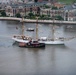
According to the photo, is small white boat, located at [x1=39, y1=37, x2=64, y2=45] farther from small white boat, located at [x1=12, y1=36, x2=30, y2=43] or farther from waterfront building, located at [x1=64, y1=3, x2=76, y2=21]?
waterfront building, located at [x1=64, y1=3, x2=76, y2=21]

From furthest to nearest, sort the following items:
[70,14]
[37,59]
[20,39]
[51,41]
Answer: [70,14] → [20,39] → [51,41] → [37,59]

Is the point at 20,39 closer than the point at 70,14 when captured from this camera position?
Yes

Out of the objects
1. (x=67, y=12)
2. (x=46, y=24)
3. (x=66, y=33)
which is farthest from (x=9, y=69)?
(x=67, y=12)

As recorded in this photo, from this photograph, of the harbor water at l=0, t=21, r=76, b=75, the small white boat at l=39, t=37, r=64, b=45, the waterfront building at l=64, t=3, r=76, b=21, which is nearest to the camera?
the harbor water at l=0, t=21, r=76, b=75

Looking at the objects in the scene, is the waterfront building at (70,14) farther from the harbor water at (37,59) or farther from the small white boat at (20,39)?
the small white boat at (20,39)

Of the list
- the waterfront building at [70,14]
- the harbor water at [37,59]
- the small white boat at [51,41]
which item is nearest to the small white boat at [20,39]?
the harbor water at [37,59]

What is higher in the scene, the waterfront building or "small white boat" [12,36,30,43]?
the waterfront building

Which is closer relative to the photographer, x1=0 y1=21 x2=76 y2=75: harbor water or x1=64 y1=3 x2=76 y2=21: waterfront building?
x1=0 y1=21 x2=76 y2=75: harbor water

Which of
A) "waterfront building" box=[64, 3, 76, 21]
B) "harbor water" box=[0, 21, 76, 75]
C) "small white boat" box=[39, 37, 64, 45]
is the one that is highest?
"waterfront building" box=[64, 3, 76, 21]

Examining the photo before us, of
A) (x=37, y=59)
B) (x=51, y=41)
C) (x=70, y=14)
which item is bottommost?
(x=37, y=59)

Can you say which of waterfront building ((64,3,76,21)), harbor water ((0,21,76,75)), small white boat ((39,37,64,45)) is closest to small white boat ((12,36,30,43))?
harbor water ((0,21,76,75))

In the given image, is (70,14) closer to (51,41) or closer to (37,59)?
(51,41)

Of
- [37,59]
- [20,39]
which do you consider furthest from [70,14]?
[37,59]

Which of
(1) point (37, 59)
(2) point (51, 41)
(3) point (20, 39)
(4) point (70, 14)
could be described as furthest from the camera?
(4) point (70, 14)
